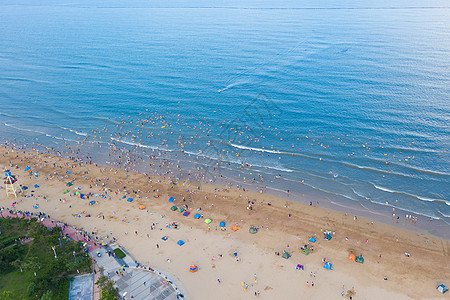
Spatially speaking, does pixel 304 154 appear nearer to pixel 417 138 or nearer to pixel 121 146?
pixel 417 138

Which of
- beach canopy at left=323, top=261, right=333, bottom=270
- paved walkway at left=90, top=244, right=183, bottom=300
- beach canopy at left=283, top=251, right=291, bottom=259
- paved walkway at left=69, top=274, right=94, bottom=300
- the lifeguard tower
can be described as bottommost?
beach canopy at left=323, top=261, right=333, bottom=270

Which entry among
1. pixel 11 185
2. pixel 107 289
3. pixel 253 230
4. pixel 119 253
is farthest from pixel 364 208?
pixel 11 185

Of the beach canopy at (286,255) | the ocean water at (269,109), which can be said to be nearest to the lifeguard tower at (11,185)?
the ocean water at (269,109)

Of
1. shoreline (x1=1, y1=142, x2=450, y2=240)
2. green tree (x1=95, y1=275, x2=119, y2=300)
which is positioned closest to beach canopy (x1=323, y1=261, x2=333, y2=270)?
shoreline (x1=1, y1=142, x2=450, y2=240)

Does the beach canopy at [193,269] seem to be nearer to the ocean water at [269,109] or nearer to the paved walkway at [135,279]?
the paved walkway at [135,279]

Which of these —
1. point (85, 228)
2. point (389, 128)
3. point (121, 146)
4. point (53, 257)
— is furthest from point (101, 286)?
point (389, 128)

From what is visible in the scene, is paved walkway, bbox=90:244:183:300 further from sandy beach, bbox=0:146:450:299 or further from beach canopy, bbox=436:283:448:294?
beach canopy, bbox=436:283:448:294

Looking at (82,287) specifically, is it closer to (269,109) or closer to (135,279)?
(135,279)
